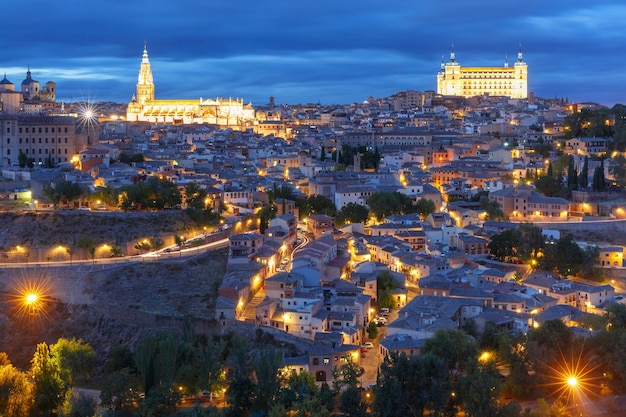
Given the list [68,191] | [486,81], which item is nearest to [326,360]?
[68,191]

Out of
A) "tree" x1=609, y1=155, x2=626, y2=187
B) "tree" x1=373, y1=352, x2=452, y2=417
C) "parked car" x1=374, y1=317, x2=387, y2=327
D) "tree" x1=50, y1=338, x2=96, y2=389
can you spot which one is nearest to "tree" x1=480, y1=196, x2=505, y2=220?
"tree" x1=609, y1=155, x2=626, y2=187

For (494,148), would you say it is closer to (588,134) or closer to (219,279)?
(588,134)

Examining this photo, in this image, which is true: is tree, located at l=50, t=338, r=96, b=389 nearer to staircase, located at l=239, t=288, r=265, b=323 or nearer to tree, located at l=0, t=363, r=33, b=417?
tree, located at l=0, t=363, r=33, b=417

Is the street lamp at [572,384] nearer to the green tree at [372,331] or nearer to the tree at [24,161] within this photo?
the green tree at [372,331]

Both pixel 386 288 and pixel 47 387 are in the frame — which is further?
pixel 386 288

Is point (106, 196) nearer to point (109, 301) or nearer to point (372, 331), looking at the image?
point (109, 301)

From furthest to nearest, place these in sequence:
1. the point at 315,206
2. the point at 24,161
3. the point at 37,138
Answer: the point at 37,138
the point at 24,161
the point at 315,206

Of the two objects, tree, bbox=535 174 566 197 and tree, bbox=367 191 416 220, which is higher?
tree, bbox=535 174 566 197
